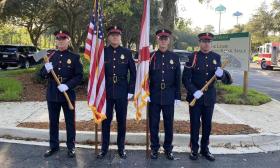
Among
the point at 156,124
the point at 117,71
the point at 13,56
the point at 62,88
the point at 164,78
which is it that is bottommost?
the point at 156,124

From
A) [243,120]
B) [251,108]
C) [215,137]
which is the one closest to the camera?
[215,137]

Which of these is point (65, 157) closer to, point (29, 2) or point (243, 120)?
point (243, 120)

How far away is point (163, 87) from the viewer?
6.08m

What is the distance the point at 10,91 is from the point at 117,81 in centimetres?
653

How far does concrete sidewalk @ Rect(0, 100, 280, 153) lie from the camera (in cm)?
699

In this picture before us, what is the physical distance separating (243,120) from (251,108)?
1.98 metres

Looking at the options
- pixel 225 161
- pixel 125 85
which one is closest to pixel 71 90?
pixel 125 85

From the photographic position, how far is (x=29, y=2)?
92.5ft

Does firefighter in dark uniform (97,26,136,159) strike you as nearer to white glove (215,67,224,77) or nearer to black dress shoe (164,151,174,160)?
black dress shoe (164,151,174,160)

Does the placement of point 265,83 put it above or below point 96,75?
below

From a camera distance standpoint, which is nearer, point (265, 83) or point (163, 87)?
point (163, 87)

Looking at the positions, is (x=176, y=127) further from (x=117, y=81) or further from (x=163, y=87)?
(x=117, y=81)

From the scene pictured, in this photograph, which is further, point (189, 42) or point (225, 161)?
point (189, 42)

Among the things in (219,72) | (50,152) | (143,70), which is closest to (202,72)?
(219,72)
